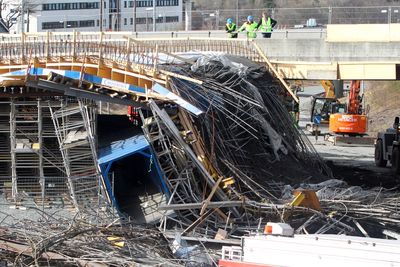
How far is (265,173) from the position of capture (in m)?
21.5

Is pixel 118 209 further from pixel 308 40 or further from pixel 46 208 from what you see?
pixel 308 40

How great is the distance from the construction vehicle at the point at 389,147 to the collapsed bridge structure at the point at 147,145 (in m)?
10.3

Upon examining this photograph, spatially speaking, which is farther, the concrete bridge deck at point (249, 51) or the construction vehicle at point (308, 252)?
the concrete bridge deck at point (249, 51)

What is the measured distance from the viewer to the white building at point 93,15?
62.3 m

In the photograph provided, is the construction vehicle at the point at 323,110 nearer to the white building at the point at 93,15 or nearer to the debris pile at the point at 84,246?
the white building at the point at 93,15

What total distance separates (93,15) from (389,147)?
37.7 meters

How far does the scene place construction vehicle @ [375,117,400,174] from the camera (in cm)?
3225

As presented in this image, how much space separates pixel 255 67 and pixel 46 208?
25.1 ft

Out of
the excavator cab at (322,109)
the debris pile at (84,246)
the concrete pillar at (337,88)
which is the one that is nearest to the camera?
the debris pile at (84,246)

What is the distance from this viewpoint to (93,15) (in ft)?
218

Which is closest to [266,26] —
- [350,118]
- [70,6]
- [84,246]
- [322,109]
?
[350,118]

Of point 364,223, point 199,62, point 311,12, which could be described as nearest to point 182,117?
point 199,62

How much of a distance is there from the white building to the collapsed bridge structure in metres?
35.7

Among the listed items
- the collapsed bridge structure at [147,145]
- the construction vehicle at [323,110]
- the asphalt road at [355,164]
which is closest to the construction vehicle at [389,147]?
the asphalt road at [355,164]
